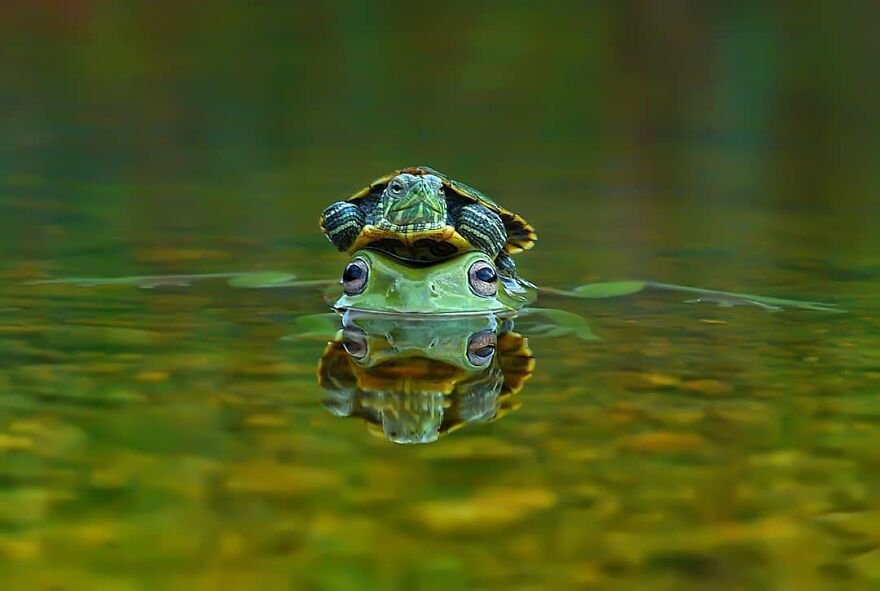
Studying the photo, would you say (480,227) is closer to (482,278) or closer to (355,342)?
(482,278)

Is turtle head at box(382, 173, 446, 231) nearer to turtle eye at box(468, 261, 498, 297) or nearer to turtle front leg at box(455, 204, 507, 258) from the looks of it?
turtle front leg at box(455, 204, 507, 258)

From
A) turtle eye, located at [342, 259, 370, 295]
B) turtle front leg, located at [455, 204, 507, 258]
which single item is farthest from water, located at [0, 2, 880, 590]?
turtle front leg, located at [455, 204, 507, 258]

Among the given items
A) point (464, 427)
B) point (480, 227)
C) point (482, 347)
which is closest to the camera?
point (464, 427)

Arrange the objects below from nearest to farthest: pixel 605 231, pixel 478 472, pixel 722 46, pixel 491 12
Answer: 1. pixel 478 472
2. pixel 605 231
3. pixel 722 46
4. pixel 491 12

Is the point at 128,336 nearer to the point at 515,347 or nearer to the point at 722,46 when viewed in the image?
the point at 515,347

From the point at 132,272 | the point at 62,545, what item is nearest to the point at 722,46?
the point at 132,272

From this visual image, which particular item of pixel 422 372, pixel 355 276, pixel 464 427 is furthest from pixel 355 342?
pixel 464 427
